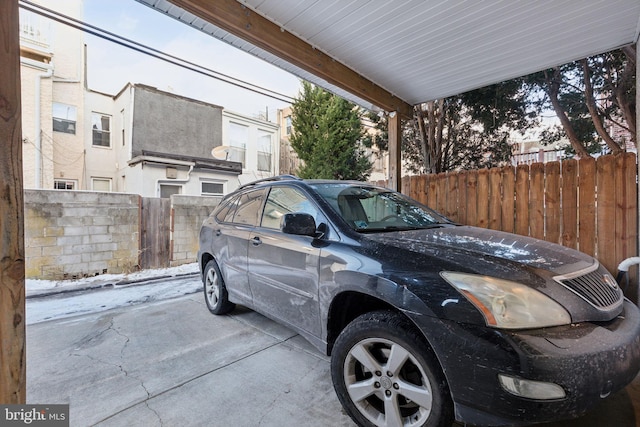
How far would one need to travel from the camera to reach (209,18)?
9.80ft

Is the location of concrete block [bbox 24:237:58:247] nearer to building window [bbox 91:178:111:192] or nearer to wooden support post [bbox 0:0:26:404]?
wooden support post [bbox 0:0:26:404]

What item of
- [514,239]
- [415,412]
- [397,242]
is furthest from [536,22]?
[415,412]

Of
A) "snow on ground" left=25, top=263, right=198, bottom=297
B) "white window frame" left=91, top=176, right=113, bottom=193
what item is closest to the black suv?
"snow on ground" left=25, top=263, right=198, bottom=297

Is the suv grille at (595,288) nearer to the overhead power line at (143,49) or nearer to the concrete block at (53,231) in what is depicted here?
the overhead power line at (143,49)

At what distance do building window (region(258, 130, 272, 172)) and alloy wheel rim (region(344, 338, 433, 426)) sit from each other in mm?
14346

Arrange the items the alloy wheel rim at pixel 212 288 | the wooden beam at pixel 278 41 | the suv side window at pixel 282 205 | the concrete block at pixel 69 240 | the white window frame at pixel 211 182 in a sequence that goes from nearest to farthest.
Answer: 1. the suv side window at pixel 282 205
2. the wooden beam at pixel 278 41
3. the alloy wheel rim at pixel 212 288
4. the concrete block at pixel 69 240
5. the white window frame at pixel 211 182

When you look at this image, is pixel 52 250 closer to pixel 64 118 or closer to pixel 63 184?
pixel 63 184

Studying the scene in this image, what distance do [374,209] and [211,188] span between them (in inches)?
432

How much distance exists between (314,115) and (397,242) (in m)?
9.07

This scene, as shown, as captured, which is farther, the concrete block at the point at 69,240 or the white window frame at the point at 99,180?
the white window frame at the point at 99,180

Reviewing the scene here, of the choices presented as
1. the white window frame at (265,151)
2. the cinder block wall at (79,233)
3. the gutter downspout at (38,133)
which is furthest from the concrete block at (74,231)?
the white window frame at (265,151)

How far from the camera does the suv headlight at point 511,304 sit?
4.63ft

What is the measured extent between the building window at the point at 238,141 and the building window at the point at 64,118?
5853mm

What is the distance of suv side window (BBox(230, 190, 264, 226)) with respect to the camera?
3.27 m
